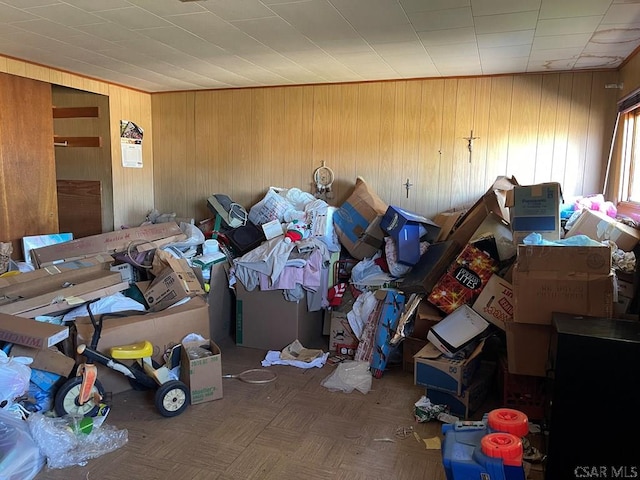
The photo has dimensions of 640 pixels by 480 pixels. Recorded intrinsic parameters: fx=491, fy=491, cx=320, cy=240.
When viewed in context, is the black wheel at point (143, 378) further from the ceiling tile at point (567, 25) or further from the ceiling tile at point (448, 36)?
the ceiling tile at point (567, 25)

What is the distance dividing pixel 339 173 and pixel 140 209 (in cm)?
211

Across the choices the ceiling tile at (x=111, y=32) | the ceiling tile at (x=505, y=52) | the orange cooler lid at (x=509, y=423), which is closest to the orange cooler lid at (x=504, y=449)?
the orange cooler lid at (x=509, y=423)

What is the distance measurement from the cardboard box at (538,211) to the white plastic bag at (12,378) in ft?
9.10

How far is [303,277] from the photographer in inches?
147

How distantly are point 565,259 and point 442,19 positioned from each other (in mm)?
1427

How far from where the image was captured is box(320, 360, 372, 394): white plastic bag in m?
3.15

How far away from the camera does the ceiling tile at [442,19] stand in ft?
8.40

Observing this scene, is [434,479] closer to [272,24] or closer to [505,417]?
[505,417]

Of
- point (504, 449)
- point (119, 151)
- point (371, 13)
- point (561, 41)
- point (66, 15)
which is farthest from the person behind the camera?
point (119, 151)

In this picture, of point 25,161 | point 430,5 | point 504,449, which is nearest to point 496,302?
point 504,449

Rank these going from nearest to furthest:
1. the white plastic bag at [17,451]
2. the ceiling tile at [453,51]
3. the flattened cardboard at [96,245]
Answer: the white plastic bag at [17,451]
the ceiling tile at [453,51]
the flattened cardboard at [96,245]

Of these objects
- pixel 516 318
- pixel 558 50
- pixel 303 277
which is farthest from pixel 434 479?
pixel 558 50

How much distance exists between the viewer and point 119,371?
282cm

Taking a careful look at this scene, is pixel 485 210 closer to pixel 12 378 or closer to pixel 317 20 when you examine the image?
pixel 317 20
